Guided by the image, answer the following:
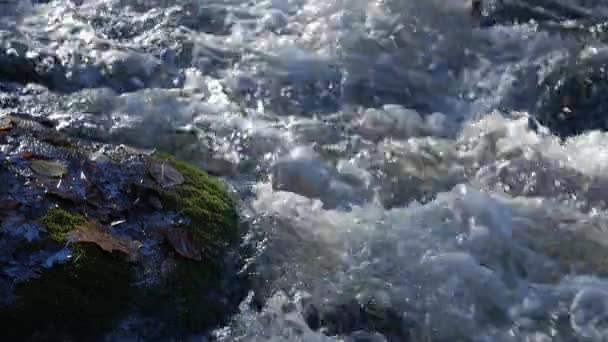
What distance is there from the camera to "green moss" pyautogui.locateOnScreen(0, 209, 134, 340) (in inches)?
137

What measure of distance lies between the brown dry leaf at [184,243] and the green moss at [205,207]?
0.06 m

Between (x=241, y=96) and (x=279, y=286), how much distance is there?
8.45ft

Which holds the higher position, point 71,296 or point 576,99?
point 71,296

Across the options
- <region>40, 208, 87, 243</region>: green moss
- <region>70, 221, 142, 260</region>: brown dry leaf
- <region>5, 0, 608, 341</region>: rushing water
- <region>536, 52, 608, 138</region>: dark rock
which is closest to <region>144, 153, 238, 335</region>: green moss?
<region>5, 0, 608, 341</region>: rushing water

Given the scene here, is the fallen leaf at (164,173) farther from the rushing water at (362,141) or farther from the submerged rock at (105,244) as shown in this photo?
the rushing water at (362,141)

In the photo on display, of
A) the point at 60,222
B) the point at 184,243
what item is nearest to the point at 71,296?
the point at 60,222

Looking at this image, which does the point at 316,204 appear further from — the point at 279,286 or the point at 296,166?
the point at 279,286

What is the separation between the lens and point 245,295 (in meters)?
4.17

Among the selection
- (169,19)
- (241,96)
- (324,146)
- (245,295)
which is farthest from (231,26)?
(245,295)

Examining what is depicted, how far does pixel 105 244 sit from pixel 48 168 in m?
0.73

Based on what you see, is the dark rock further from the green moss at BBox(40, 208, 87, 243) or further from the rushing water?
the green moss at BBox(40, 208, 87, 243)

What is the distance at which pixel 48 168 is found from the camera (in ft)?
13.9

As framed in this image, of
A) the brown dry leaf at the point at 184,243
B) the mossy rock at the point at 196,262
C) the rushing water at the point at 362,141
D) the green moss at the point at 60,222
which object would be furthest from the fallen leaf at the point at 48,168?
the rushing water at the point at 362,141

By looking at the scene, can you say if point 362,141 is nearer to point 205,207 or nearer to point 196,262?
point 205,207
